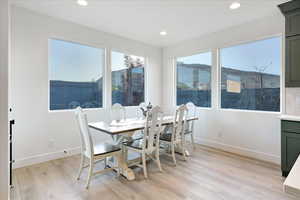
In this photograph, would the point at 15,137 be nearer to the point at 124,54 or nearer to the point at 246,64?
the point at 124,54

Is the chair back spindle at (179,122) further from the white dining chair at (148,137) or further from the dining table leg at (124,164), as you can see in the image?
the dining table leg at (124,164)

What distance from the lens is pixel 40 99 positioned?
124 inches

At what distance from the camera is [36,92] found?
10.2 ft

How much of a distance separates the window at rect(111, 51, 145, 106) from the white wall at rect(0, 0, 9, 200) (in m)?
2.75

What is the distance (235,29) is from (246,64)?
2.66ft

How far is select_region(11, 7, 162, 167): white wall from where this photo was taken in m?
2.91

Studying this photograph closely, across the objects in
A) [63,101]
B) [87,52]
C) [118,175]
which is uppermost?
[87,52]

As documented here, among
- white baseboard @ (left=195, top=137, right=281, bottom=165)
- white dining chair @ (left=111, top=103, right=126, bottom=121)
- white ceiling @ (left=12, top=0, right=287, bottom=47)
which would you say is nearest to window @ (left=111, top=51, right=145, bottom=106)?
white dining chair @ (left=111, top=103, right=126, bottom=121)

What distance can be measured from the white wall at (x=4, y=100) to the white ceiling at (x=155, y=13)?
58.8 inches

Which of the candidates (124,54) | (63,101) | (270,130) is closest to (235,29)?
(270,130)

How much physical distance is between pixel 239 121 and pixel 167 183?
223 cm

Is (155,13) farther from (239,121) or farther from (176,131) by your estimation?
(239,121)

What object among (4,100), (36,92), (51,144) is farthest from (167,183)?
(36,92)

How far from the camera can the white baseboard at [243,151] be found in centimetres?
318
